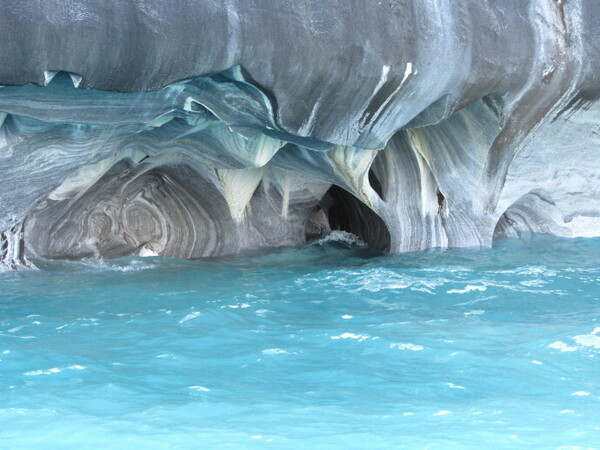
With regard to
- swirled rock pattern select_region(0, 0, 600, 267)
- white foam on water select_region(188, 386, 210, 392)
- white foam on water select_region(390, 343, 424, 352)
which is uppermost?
swirled rock pattern select_region(0, 0, 600, 267)

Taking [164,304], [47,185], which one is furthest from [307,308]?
[47,185]

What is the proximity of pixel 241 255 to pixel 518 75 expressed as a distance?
2.55m

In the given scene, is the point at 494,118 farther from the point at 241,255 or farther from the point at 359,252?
the point at 241,255

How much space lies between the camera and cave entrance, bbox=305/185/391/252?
728 cm

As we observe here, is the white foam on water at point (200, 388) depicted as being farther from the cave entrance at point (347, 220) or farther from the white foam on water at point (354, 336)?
the cave entrance at point (347, 220)

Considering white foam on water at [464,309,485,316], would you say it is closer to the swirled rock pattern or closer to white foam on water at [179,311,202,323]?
white foam on water at [179,311,202,323]

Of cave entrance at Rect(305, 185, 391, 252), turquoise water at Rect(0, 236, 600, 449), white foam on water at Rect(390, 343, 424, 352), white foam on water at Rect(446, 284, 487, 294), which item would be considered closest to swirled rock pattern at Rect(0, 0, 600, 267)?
cave entrance at Rect(305, 185, 391, 252)

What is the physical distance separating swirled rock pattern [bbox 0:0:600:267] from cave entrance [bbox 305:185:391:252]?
2 centimetres

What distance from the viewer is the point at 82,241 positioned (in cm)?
677

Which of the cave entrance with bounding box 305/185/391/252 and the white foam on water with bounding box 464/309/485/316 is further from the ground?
the cave entrance with bounding box 305/185/391/252

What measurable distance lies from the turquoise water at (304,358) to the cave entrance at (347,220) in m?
1.44

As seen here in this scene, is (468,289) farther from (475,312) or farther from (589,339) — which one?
(589,339)


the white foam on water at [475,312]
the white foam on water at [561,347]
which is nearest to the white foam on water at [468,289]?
the white foam on water at [475,312]

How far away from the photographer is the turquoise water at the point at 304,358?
9.19 feet
